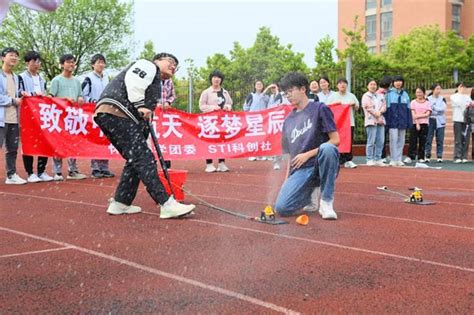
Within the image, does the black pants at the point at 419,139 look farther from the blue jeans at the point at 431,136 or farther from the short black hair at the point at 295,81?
the short black hair at the point at 295,81

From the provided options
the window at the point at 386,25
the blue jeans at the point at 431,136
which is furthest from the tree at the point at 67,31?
the window at the point at 386,25

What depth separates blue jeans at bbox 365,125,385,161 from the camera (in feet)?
41.5

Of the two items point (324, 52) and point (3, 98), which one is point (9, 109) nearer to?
point (3, 98)

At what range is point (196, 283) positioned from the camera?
11.7 ft

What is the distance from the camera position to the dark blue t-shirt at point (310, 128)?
5.95 m

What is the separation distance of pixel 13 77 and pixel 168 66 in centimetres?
382

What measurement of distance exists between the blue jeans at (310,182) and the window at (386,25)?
211 feet

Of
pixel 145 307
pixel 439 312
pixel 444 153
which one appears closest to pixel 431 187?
pixel 439 312

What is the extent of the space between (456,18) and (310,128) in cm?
6193

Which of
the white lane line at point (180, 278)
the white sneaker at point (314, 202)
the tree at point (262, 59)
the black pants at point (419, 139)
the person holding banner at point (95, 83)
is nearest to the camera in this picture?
the white lane line at point (180, 278)

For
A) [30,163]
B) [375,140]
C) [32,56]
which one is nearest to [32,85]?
[32,56]

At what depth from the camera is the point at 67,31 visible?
3819 cm

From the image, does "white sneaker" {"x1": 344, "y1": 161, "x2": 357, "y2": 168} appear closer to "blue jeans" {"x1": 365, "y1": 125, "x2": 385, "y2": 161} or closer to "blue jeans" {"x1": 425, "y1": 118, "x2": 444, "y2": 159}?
"blue jeans" {"x1": 365, "y1": 125, "x2": 385, "y2": 161}

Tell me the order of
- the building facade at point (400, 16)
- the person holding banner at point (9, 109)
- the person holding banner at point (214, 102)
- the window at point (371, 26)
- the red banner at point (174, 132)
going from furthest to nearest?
the window at point (371, 26) → the building facade at point (400, 16) → the person holding banner at point (214, 102) → the red banner at point (174, 132) → the person holding banner at point (9, 109)
